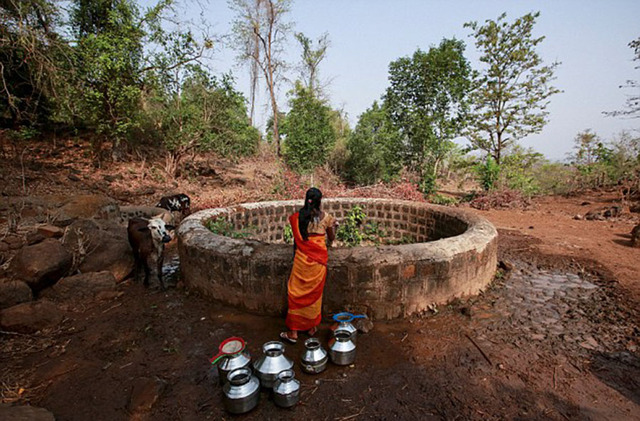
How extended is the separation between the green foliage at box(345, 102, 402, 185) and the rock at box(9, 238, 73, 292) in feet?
37.0

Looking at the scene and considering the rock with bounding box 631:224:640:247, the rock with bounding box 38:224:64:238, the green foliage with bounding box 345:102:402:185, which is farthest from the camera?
the green foliage with bounding box 345:102:402:185

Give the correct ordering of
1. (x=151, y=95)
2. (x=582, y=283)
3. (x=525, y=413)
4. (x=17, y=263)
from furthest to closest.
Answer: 1. (x=151, y=95)
2. (x=582, y=283)
3. (x=17, y=263)
4. (x=525, y=413)

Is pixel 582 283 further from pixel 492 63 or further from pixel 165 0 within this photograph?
pixel 165 0

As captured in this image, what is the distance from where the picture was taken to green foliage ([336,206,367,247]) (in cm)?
643

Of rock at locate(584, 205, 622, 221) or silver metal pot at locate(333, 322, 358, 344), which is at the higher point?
rock at locate(584, 205, 622, 221)

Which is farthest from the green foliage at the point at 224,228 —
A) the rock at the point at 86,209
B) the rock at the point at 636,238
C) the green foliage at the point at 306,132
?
the rock at the point at 636,238

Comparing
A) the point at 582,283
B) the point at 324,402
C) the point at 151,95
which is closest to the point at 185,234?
the point at 324,402

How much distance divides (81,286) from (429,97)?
12.7m

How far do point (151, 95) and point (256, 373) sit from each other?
12020 mm

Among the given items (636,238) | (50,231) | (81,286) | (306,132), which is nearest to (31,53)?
(50,231)

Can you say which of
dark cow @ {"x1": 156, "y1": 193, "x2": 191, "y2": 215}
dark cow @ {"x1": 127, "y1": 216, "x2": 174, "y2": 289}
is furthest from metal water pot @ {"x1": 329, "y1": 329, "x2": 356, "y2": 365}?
dark cow @ {"x1": 156, "y1": 193, "x2": 191, "y2": 215}

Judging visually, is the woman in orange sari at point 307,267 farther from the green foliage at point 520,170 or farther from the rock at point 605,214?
the green foliage at point 520,170

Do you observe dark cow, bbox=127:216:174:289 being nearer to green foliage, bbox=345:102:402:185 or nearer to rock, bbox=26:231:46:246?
rock, bbox=26:231:46:246

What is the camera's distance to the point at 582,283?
4.15 metres
